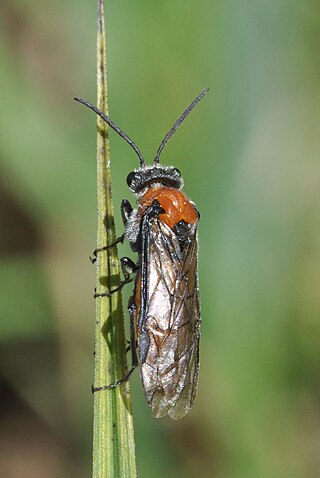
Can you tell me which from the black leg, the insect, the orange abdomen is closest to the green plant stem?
the insect

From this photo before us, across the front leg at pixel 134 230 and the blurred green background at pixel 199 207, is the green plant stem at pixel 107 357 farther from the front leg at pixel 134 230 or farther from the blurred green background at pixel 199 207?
the blurred green background at pixel 199 207

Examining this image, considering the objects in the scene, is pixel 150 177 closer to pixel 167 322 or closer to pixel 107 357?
pixel 167 322

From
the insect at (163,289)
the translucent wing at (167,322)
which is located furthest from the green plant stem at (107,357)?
the translucent wing at (167,322)

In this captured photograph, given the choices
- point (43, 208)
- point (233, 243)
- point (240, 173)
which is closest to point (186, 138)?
point (240, 173)

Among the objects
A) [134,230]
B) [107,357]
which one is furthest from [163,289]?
[107,357]

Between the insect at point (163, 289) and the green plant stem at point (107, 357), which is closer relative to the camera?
the green plant stem at point (107, 357)
